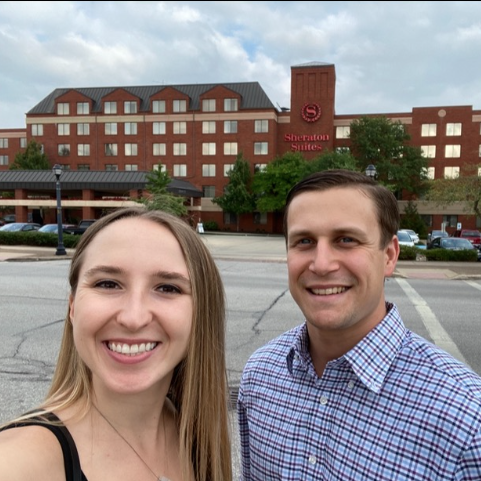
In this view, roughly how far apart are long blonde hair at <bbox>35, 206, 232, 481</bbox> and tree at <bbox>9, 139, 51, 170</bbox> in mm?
63449

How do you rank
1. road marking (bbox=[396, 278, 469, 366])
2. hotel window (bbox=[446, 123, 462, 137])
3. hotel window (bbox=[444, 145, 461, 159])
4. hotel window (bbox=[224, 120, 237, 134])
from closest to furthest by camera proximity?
road marking (bbox=[396, 278, 469, 366]), hotel window (bbox=[446, 123, 462, 137]), hotel window (bbox=[444, 145, 461, 159]), hotel window (bbox=[224, 120, 237, 134])

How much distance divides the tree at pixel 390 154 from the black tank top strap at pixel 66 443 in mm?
53271

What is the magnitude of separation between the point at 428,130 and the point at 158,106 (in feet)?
119

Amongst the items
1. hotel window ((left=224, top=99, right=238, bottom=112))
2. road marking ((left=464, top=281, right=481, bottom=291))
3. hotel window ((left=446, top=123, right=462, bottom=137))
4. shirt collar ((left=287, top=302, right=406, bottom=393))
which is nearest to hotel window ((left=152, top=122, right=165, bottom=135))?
hotel window ((left=224, top=99, right=238, bottom=112))

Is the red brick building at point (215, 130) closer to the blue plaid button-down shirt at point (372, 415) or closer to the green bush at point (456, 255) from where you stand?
the green bush at point (456, 255)

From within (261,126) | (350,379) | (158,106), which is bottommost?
(350,379)

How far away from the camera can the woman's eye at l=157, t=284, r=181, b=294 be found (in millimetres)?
1635

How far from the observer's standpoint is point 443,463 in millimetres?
1419

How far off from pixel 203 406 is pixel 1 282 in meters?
12.4

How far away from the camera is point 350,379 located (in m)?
1.66

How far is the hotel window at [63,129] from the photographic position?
200ft

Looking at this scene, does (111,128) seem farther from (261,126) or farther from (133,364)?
(133,364)

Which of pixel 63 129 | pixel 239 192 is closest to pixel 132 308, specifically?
pixel 239 192

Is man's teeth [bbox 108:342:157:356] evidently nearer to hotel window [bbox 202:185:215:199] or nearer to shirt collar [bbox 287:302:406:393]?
shirt collar [bbox 287:302:406:393]
